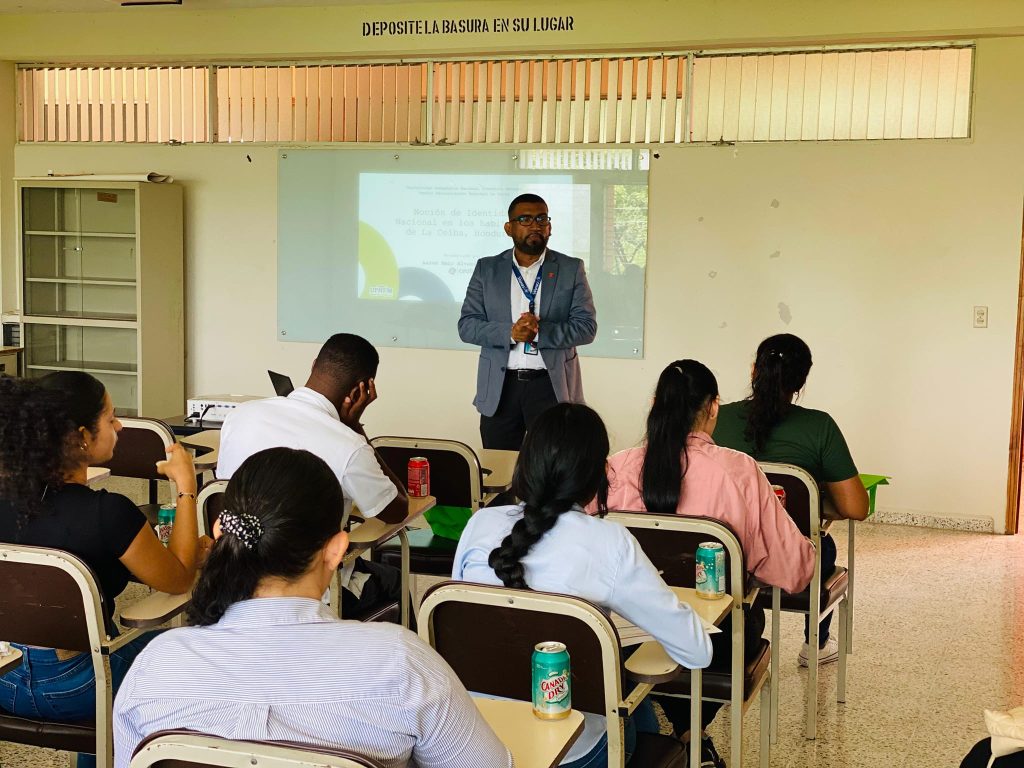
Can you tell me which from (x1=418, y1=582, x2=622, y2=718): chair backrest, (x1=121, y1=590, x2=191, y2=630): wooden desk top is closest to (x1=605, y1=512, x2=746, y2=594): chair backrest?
(x1=418, y1=582, x2=622, y2=718): chair backrest

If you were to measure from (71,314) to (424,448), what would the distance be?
4.84 meters

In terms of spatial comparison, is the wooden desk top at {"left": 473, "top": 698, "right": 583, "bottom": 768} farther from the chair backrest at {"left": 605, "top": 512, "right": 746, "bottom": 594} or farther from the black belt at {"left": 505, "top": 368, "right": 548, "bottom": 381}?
the black belt at {"left": 505, "top": 368, "right": 548, "bottom": 381}

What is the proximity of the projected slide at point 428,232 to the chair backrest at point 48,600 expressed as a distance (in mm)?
4734

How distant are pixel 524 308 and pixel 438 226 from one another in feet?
7.22

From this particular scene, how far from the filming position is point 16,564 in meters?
2.26

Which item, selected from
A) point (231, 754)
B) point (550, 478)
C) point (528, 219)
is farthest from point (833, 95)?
point (231, 754)

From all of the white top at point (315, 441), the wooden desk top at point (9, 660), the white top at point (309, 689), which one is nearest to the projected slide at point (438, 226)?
the white top at point (315, 441)

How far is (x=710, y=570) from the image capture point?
242 centimetres

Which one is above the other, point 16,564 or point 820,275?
point 820,275

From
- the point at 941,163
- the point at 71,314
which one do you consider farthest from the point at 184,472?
the point at 71,314

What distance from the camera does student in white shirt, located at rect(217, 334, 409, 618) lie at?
298 centimetres

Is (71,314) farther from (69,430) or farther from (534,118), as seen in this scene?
(69,430)

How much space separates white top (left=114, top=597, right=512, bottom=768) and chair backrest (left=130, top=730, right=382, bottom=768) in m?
0.06

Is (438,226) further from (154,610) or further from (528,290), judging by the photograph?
(154,610)
